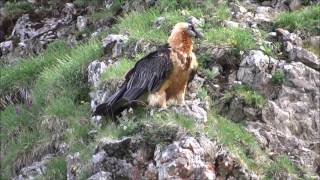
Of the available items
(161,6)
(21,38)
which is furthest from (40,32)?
(161,6)

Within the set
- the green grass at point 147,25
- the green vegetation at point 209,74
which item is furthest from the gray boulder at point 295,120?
the green grass at point 147,25

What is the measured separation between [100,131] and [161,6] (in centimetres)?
409

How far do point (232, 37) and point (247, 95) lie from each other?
135cm

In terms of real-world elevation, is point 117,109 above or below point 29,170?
above

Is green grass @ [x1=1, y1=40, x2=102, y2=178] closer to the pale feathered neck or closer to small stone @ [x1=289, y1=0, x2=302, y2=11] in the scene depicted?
the pale feathered neck

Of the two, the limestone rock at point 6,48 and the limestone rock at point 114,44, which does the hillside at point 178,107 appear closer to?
the limestone rock at point 114,44

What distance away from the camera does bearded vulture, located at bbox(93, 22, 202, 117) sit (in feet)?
35.5

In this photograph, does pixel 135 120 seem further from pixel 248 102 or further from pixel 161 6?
pixel 161 6

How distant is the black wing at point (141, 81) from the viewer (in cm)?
1081

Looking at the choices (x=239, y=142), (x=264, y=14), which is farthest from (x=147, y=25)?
(x=239, y=142)

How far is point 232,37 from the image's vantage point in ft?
40.8

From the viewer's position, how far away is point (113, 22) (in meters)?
15.5

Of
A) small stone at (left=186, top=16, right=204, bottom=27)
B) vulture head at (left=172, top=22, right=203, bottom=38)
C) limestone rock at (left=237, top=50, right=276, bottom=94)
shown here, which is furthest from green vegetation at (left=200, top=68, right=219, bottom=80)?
small stone at (left=186, top=16, right=204, bottom=27)

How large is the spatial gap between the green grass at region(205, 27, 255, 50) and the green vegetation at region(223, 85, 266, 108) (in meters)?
0.86
